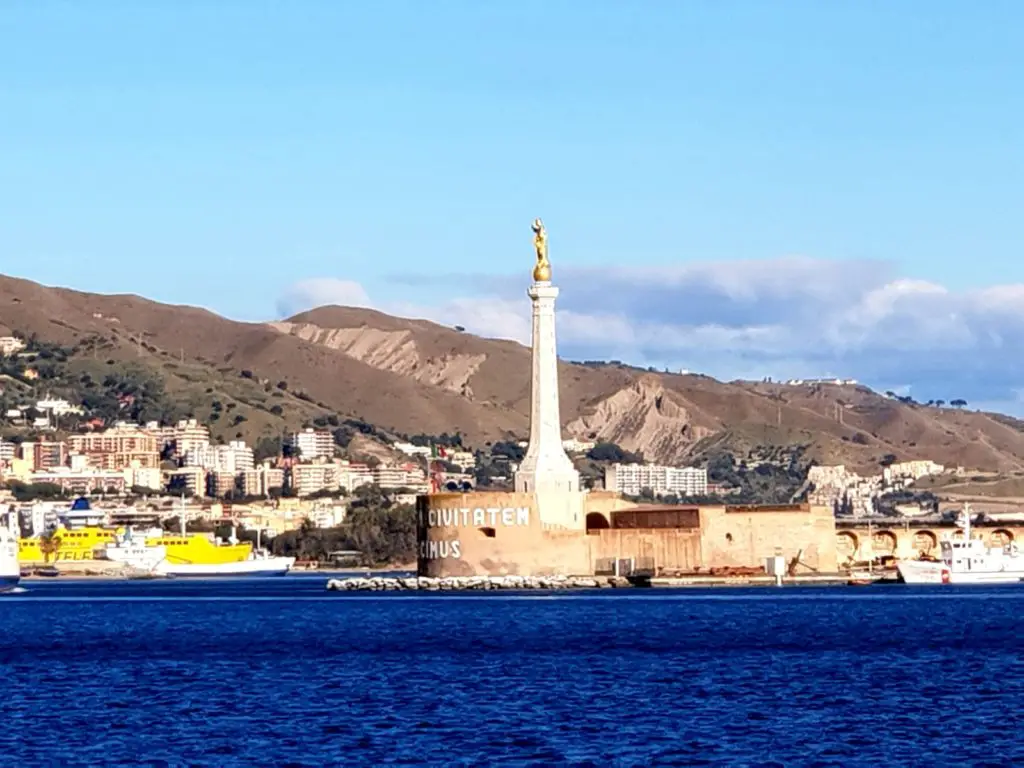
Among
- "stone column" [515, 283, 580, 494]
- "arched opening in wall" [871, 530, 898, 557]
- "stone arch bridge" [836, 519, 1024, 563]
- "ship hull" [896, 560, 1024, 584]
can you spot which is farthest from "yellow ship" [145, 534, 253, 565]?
"stone column" [515, 283, 580, 494]

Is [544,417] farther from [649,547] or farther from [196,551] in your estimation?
[196,551]

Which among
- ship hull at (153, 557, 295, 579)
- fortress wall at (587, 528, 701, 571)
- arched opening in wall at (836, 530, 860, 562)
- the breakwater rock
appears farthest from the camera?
ship hull at (153, 557, 295, 579)

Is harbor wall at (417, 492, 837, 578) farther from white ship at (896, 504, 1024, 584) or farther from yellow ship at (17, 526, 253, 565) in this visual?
yellow ship at (17, 526, 253, 565)

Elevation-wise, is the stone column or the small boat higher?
the stone column

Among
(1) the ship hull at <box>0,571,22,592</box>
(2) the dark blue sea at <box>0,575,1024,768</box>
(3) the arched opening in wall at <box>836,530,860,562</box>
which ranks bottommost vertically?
(2) the dark blue sea at <box>0,575,1024,768</box>

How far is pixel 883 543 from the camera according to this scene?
99.3 meters

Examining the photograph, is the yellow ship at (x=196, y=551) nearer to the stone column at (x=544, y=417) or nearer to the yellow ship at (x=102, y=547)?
the yellow ship at (x=102, y=547)

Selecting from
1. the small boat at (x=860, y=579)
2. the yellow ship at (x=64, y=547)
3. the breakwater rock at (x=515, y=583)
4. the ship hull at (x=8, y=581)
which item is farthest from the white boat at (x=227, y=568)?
the breakwater rock at (x=515, y=583)

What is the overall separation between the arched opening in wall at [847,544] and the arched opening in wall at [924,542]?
262cm

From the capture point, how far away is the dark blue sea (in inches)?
1219

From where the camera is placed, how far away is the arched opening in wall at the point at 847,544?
98.0 meters

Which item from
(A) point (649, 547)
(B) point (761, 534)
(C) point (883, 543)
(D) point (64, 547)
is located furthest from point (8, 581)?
(D) point (64, 547)

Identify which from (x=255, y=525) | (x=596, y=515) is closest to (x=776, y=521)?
(x=596, y=515)

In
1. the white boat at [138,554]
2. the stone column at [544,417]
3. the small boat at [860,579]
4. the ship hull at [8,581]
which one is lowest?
the small boat at [860,579]
